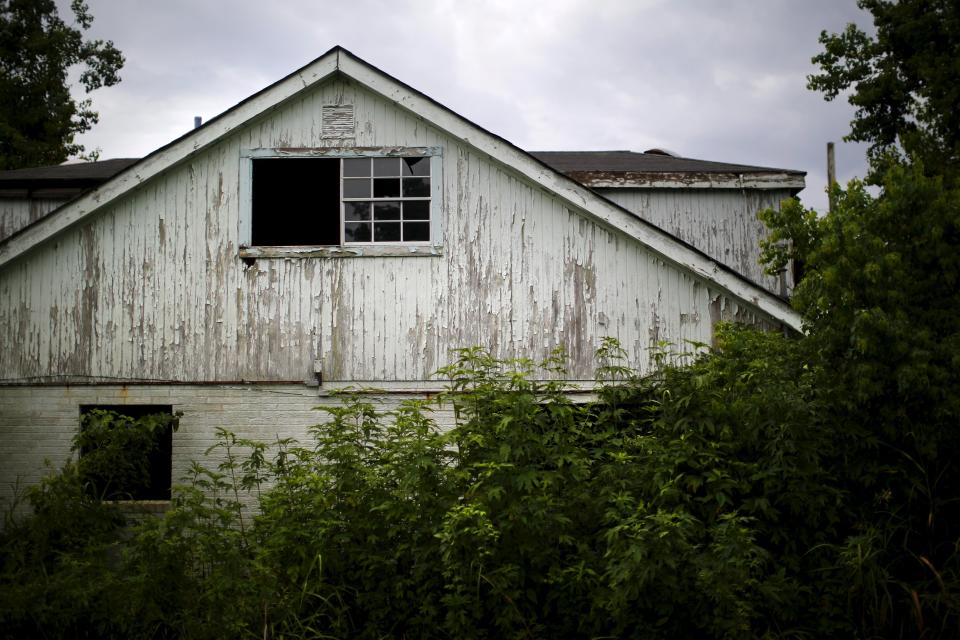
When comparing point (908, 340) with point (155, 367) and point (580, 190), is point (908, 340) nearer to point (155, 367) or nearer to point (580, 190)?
point (580, 190)

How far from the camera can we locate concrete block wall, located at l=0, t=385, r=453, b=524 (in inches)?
384

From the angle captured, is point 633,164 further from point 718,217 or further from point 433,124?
point 433,124

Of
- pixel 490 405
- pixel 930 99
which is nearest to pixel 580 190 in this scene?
pixel 490 405

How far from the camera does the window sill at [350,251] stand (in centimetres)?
989

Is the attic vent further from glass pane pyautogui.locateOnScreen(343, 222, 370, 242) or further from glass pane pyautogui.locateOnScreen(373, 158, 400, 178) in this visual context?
glass pane pyautogui.locateOnScreen(343, 222, 370, 242)

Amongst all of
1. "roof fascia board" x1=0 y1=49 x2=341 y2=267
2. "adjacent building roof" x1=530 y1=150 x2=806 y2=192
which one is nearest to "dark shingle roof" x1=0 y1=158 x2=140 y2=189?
"roof fascia board" x1=0 y1=49 x2=341 y2=267

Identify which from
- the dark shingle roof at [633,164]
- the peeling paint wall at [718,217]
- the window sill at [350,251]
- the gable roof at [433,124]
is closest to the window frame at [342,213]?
the window sill at [350,251]

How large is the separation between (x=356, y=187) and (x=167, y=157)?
2190mm

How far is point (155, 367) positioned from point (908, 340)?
783 centimetres

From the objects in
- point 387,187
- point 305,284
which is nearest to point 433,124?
point 387,187

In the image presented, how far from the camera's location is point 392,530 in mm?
6918

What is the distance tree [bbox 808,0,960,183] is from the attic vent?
480 inches

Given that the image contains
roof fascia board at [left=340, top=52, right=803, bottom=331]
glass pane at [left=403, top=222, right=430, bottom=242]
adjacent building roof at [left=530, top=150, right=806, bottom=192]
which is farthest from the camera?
adjacent building roof at [left=530, top=150, right=806, bottom=192]

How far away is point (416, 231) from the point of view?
396 inches
